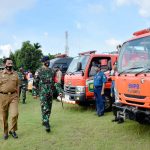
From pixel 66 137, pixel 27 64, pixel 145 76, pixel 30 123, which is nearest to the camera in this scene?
pixel 145 76

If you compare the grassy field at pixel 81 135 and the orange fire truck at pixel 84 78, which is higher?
the orange fire truck at pixel 84 78

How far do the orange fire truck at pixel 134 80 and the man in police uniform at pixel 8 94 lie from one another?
8.00 ft

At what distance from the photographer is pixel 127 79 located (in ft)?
24.3

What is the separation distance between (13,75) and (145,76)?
3258 millimetres

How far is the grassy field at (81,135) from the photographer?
712cm

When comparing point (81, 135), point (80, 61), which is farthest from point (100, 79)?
point (81, 135)

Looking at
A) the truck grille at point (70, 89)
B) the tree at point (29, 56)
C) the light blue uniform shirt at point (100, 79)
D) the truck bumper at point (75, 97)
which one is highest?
the tree at point (29, 56)

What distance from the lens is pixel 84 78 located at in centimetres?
1134

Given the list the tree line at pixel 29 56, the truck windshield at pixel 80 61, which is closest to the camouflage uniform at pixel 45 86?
the truck windshield at pixel 80 61

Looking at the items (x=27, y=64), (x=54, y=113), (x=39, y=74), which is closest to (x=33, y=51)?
(x=27, y=64)

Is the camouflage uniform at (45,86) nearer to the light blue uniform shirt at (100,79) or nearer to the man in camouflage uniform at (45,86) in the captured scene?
the man in camouflage uniform at (45,86)

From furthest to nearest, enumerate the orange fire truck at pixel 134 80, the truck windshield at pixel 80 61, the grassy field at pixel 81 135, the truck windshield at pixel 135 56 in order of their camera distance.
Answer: the truck windshield at pixel 80 61, the truck windshield at pixel 135 56, the grassy field at pixel 81 135, the orange fire truck at pixel 134 80

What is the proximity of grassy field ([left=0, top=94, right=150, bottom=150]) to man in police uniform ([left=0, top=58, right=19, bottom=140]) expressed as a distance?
1.40 ft

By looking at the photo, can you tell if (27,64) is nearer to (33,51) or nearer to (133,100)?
(33,51)
